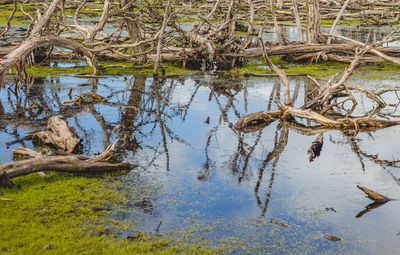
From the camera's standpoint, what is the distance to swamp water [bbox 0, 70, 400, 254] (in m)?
5.22

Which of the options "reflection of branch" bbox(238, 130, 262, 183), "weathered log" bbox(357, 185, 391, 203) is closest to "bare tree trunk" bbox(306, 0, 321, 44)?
"reflection of branch" bbox(238, 130, 262, 183)

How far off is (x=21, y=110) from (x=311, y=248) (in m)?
7.07

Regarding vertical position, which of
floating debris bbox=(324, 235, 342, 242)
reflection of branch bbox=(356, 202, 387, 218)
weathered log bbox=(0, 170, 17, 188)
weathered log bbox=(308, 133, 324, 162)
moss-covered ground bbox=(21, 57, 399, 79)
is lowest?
reflection of branch bbox=(356, 202, 387, 218)

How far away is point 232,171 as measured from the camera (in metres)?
7.04

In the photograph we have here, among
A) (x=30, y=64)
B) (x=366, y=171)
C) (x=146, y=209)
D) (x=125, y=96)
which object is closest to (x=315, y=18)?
(x=125, y=96)

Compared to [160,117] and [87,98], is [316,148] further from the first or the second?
[87,98]

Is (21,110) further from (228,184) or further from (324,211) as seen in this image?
(324,211)

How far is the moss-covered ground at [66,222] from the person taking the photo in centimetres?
466

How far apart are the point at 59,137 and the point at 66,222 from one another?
275 cm

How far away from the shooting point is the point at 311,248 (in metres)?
4.91

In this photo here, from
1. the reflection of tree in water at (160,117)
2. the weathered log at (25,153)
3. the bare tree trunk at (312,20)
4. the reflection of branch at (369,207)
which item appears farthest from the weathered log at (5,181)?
the bare tree trunk at (312,20)

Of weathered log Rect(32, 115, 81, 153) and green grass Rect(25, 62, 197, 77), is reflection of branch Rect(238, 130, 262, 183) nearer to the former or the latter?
weathered log Rect(32, 115, 81, 153)

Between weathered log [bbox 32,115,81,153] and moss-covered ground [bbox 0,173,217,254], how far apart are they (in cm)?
107

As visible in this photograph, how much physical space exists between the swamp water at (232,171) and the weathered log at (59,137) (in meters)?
0.29
